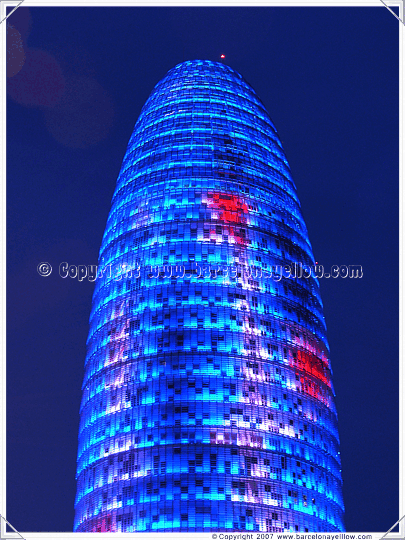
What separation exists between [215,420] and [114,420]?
58.7 ft

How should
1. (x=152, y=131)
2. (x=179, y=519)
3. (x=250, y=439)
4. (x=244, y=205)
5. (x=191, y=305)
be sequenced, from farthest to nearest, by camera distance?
(x=152, y=131) < (x=244, y=205) < (x=191, y=305) < (x=250, y=439) < (x=179, y=519)

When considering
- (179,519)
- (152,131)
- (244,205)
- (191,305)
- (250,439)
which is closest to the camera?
(179,519)

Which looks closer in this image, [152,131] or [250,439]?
[250,439]

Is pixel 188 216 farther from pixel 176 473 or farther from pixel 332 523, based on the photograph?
pixel 332 523

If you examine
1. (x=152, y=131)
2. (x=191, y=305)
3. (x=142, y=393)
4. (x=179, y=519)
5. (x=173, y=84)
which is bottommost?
(x=179, y=519)

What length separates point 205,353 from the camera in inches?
5413

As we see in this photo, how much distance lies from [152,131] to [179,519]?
8160 cm

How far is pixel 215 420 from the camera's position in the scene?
131500 millimetres

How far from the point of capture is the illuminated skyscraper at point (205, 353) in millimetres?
127812

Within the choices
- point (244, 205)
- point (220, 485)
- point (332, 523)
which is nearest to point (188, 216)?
point (244, 205)

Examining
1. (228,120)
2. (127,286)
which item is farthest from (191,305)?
(228,120)

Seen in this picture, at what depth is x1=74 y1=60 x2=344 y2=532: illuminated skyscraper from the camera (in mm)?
127812

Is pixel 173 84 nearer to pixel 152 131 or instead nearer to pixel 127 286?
pixel 152 131

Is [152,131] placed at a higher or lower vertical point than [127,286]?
higher
